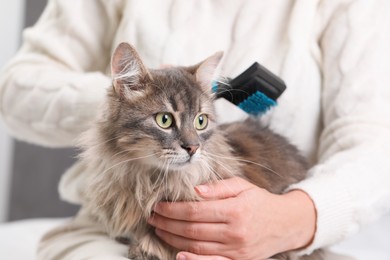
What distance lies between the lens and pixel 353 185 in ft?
4.16

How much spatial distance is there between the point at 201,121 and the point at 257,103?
227 millimetres

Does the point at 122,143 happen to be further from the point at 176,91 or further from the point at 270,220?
the point at 270,220

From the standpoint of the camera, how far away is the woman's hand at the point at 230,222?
1.12 m

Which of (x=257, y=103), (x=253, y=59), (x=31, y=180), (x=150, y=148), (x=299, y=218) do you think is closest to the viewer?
(x=150, y=148)

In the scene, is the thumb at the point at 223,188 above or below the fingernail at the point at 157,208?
above

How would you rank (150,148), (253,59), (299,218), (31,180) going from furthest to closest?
1. (31,180)
2. (253,59)
3. (299,218)
4. (150,148)

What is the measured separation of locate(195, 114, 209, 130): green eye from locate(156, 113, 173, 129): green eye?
7cm

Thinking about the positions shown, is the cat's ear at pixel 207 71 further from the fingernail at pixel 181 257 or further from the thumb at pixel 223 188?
the fingernail at pixel 181 257

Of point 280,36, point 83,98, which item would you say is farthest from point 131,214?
point 280,36

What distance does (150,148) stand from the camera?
1.07m

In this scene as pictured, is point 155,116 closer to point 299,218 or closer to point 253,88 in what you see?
point 253,88

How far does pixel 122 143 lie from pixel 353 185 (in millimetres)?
554

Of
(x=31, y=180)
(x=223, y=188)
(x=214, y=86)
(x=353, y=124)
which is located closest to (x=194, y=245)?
(x=223, y=188)

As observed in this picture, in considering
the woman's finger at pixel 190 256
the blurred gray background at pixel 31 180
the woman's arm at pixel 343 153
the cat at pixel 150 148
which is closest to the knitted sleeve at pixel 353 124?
the woman's arm at pixel 343 153
